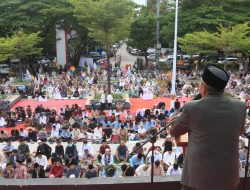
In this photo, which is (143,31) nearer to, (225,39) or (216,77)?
(225,39)

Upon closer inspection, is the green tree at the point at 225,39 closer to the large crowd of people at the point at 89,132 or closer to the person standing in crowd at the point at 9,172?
the large crowd of people at the point at 89,132

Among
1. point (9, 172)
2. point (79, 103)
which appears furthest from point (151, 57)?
point (9, 172)

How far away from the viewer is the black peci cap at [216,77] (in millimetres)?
2590

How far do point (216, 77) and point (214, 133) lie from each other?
38cm

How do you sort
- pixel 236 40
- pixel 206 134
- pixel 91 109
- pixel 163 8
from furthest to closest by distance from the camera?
pixel 163 8
pixel 236 40
pixel 91 109
pixel 206 134

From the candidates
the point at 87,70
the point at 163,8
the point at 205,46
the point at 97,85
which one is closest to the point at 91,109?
the point at 97,85

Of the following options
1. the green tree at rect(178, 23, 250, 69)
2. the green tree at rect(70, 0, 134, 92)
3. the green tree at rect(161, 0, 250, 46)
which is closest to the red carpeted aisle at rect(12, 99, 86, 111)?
the green tree at rect(70, 0, 134, 92)

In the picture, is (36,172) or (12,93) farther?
(12,93)

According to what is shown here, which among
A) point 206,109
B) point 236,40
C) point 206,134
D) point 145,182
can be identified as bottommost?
point 145,182

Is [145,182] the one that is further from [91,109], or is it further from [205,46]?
[205,46]

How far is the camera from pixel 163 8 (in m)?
45.1

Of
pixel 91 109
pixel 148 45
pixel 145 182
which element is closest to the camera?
pixel 145 182

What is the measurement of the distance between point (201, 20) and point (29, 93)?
15164 mm

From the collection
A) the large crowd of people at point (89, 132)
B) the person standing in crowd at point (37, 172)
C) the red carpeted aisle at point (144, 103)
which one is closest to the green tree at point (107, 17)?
the large crowd of people at point (89, 132)
